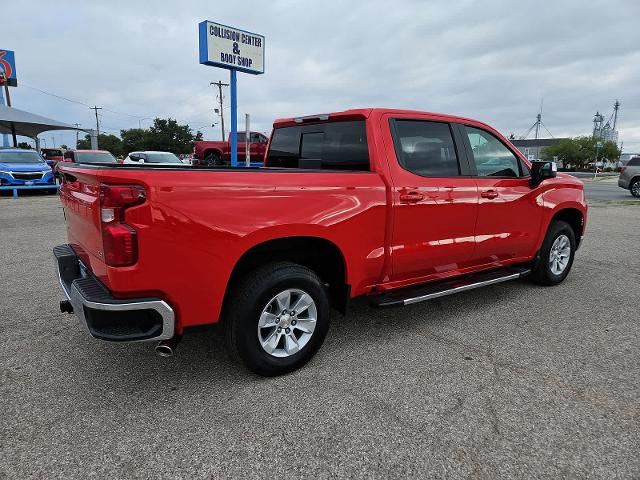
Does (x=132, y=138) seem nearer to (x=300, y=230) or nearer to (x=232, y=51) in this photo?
(x=232, y=51)

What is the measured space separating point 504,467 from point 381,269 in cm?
162

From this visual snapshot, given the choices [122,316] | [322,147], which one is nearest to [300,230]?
[122,316]

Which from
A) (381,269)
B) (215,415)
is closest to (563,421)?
(381,269)

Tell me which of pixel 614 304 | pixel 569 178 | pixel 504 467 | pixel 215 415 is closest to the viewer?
pixel 504 467

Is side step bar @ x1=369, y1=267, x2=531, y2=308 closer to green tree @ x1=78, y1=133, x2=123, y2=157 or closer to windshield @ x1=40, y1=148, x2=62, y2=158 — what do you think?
windshield @ x1=40, y1=148, x2=62, y2=158

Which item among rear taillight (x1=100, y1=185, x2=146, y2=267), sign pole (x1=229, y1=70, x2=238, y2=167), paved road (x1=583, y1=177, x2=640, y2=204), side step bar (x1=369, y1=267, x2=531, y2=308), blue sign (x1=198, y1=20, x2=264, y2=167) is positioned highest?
blue sign (x1=198, y1=20, x2=264, y2=167)

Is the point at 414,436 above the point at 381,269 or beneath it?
beneath

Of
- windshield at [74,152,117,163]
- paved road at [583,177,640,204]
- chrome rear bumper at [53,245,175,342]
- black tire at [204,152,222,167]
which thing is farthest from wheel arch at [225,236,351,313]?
paved road at [583,177,640,204]

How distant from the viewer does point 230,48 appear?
1512 centimetres

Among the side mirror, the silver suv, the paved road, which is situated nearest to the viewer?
the side mirror

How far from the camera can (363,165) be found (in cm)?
352

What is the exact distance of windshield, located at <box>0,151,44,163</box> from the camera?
1512 cm

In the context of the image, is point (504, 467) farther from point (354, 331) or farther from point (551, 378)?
point (354, 331)

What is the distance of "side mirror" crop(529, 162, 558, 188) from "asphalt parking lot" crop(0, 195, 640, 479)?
131 cm
